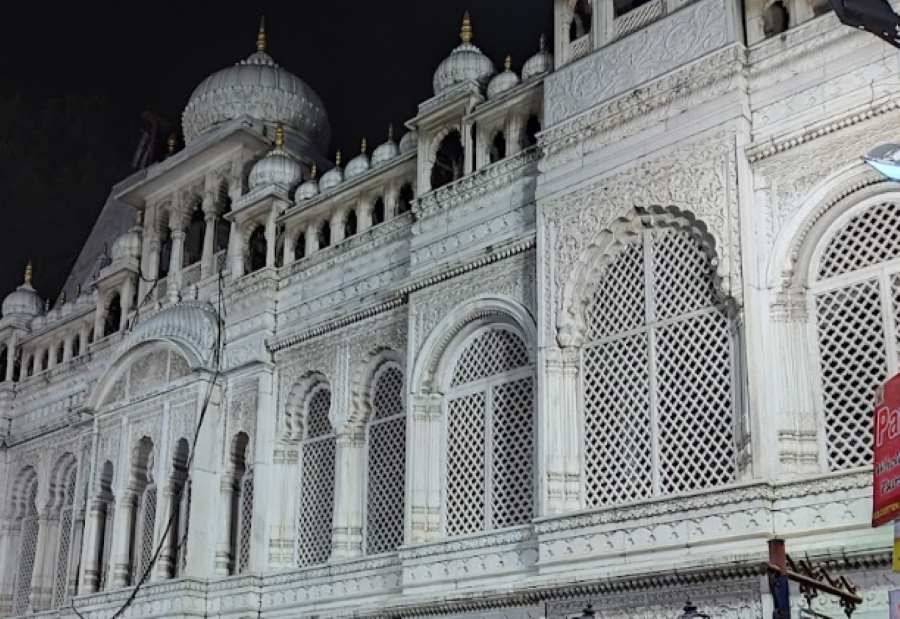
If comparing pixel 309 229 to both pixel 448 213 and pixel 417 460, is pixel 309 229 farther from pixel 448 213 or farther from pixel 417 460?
pixel 417 460

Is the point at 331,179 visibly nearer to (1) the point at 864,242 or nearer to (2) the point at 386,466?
(2) the point at 386,466

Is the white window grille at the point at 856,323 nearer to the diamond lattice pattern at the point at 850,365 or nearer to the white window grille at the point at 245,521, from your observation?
the diamond lattice pattern at the point at 850,365

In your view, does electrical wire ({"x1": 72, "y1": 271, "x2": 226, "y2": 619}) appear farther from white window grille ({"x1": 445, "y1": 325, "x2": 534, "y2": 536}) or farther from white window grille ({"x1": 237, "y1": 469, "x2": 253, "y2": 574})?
white window grille ({"x1": 445, "y1": 325, "x2": 534, "y2": 536})

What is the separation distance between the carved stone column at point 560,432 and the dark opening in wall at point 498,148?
2.35 meters

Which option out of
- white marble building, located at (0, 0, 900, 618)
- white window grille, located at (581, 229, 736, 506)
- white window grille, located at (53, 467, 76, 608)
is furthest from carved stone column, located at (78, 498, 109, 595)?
white window grille, located at (581, 229, 736, 506)

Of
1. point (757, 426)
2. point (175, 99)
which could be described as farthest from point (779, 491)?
point (175, 99)

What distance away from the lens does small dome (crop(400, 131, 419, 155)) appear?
1176 centimetres

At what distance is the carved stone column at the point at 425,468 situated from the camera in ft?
34.0

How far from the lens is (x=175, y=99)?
18891 mm

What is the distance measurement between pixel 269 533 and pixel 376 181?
11.4 feet

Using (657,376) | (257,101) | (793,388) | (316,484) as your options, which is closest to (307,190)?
(257,101)

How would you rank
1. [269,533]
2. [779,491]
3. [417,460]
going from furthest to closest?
[269,533]
[417,460]
[779,491]

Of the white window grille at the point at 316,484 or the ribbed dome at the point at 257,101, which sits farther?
the ribbed dome at the point at 257,101

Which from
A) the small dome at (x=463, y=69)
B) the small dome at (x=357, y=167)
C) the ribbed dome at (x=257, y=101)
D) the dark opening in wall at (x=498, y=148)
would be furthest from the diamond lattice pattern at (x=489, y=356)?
the ribbed dome at (x=257, y=101)
